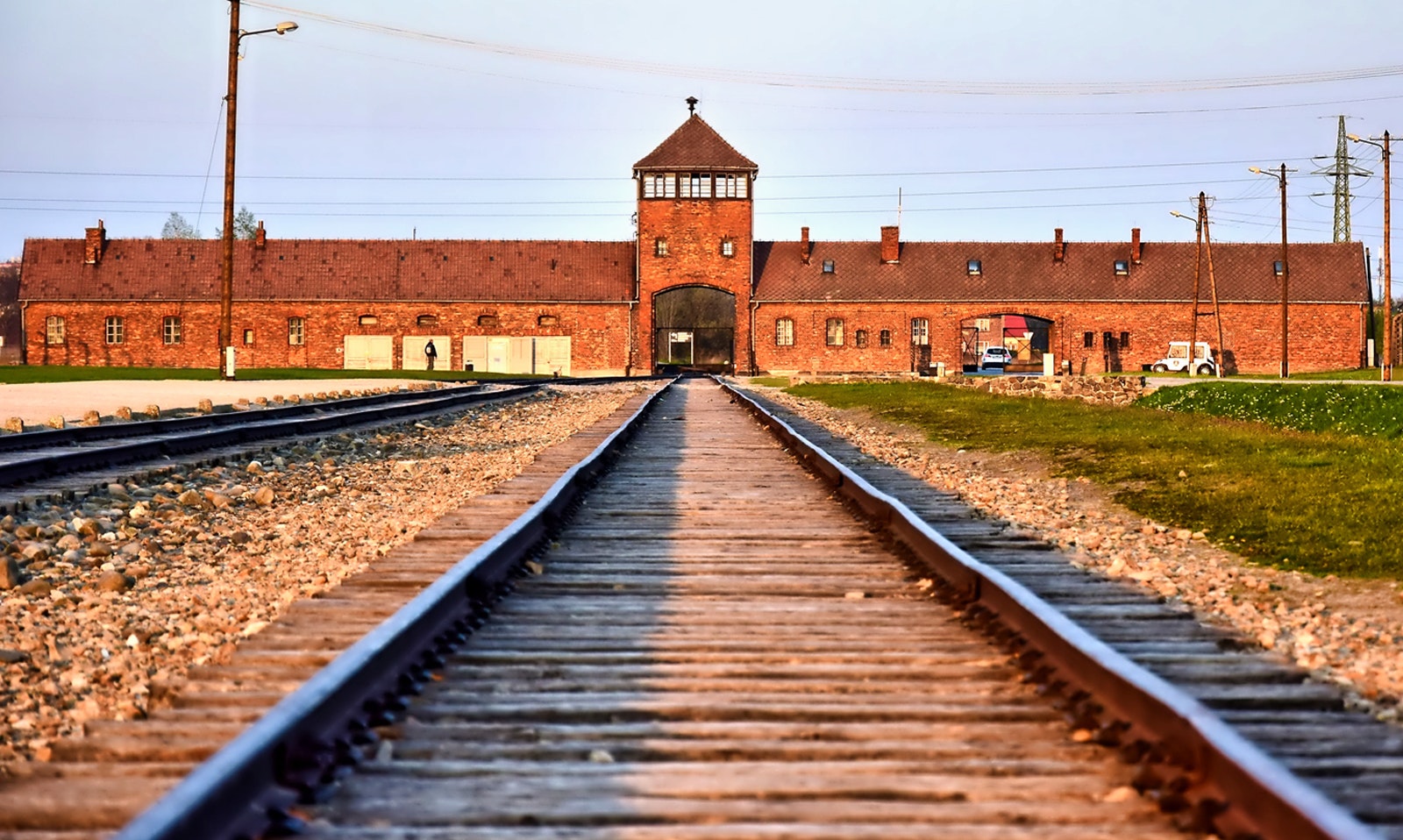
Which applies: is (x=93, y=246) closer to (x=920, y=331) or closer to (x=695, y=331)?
(x=695, y=331)

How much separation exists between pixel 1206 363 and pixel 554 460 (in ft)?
172

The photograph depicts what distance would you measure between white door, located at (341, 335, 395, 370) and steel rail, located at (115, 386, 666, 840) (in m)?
59.1

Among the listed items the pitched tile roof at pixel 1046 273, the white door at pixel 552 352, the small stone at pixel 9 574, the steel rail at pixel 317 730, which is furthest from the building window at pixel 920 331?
the steel rail at pixel 317 730

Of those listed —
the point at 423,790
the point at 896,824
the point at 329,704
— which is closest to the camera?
the point at 896,824

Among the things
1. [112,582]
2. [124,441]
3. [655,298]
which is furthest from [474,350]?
[112,582]

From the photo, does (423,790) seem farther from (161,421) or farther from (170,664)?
(161,421)

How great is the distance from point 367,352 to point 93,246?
14.4m

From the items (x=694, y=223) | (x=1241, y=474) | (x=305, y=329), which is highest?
(x=694, y=223)

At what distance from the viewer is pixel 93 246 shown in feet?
214

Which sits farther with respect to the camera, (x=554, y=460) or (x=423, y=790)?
(x=554, y=460)

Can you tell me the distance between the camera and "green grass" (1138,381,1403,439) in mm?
18469

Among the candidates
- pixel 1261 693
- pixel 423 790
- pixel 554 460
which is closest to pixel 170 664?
pixel 423 790

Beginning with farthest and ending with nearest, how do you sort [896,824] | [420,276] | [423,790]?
[420,276], [423,790], [896,824]

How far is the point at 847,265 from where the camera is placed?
65875 millimetres
